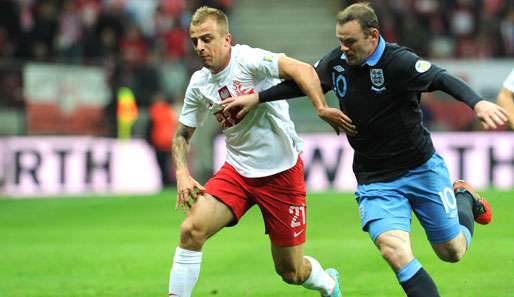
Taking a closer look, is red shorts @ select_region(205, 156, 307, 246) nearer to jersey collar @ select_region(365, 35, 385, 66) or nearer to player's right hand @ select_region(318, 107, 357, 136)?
player's right hand @ select_region(318, 107, 357, 136)

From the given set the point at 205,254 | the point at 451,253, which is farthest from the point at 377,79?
the point at 205,254

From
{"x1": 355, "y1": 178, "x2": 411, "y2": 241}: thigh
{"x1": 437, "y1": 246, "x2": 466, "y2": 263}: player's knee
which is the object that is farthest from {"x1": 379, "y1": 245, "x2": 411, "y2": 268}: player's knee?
{"x1": 437, "y1": 246, "x2": 466, "y2": 263}: player's knee

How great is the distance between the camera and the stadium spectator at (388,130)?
6.81 metres

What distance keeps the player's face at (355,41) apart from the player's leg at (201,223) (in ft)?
4.40

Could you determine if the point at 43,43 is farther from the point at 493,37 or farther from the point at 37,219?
the point at 493,37

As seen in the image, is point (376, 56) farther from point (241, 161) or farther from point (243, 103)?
point (241, 161)

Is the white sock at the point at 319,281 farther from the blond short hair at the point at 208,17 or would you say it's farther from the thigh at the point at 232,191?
the blond short hair at the point at 208,17

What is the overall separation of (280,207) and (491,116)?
2031mm

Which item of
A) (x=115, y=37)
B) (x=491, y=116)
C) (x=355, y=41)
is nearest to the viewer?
(x=491, y=116)

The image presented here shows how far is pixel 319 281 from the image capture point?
781 cm

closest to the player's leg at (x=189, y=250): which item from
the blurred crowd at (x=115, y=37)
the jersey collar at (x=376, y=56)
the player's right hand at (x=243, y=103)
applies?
the player's right hand at (x=243, y=103)

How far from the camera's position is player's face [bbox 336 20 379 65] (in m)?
6.80

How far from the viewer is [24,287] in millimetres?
9367

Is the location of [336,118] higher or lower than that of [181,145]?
higher
